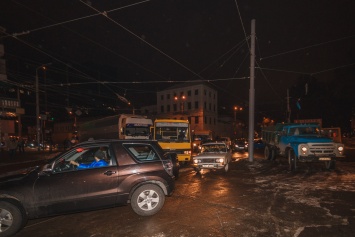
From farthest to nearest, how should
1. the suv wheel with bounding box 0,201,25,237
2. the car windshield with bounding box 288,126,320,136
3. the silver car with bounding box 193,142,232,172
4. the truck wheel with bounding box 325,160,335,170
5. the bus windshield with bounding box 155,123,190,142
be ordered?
the bus windshield with bounding box 155,123,190,142 < the car windshield with bounding box 288,126,320,136 < the truck wheel with bounding box 325,160,335,170 < the silver car with bounding box 193,142,232,172 < the suv wheel with bounding box 0,201,25,237

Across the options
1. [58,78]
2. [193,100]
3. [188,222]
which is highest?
[58,78]

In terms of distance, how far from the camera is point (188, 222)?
20.1ft

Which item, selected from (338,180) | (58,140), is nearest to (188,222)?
(338,180)

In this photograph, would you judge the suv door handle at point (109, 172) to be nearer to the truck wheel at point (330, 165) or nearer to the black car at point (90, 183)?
the black car at point (90, 183)

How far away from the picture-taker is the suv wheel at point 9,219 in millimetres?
5453

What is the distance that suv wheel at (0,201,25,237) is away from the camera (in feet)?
17.9

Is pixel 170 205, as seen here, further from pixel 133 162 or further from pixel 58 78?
pixel 58 78

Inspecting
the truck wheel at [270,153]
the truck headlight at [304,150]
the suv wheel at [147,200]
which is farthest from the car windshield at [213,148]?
the suv wheel at [147,200]

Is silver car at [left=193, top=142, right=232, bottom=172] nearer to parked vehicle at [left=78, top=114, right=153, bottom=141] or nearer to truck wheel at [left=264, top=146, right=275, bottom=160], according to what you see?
truck wheel at [left=264, top=146, right=275, bottom=160]

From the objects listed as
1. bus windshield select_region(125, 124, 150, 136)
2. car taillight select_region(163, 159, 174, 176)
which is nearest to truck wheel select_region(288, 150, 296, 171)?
car taillight select_region(163, 159, 174, 176)

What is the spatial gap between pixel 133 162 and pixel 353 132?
240 feet

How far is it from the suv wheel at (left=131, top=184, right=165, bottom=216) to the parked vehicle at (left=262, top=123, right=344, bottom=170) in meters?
9.33

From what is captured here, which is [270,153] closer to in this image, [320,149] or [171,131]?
[320,149]

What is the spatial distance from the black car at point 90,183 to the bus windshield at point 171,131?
9791mm
